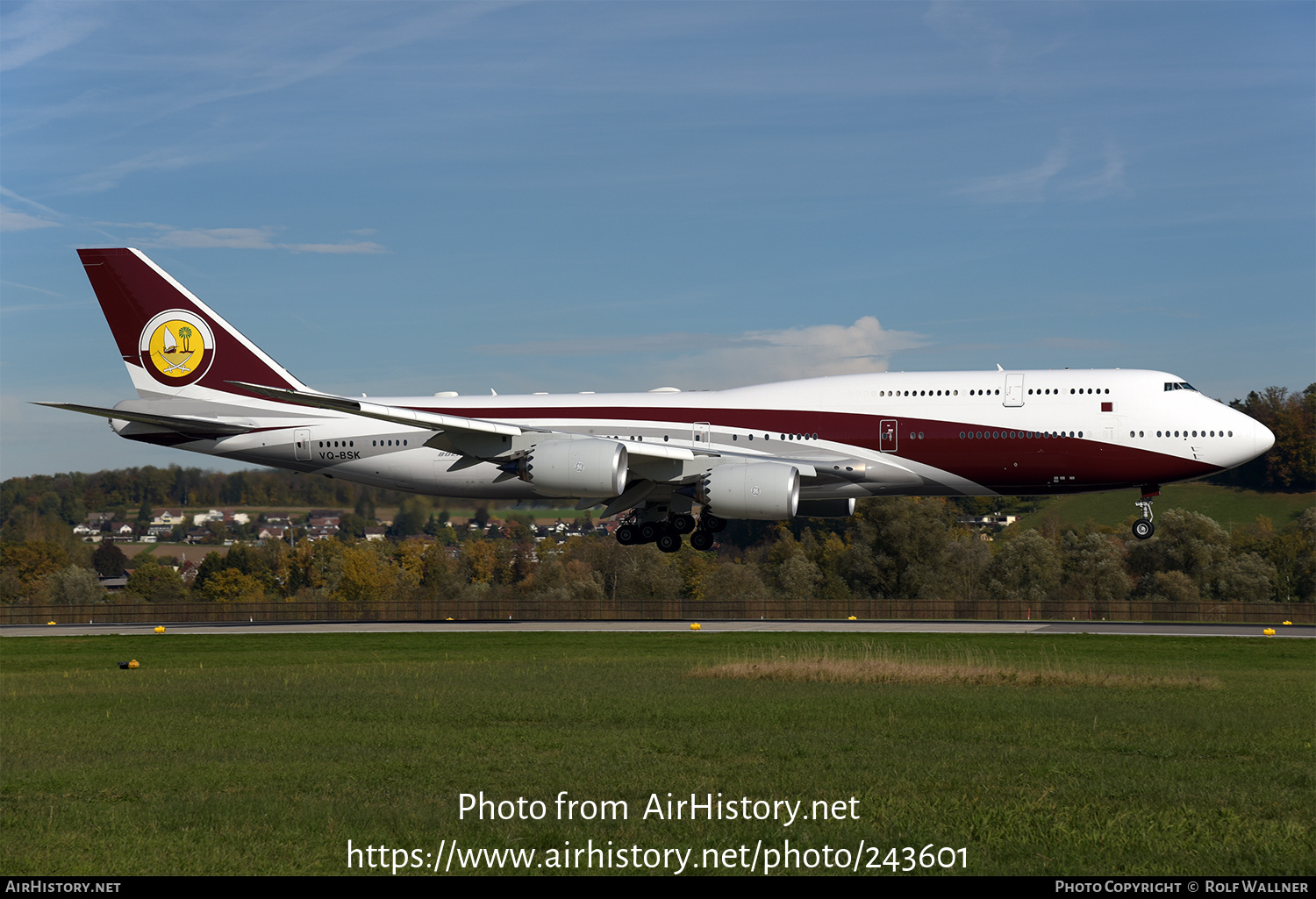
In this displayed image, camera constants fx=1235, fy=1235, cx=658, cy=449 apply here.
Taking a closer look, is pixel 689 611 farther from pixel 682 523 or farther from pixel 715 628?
pixel 682 523

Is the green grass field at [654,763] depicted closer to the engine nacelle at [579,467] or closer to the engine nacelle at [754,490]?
the engine nacelle at [754,490]

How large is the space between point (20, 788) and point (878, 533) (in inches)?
3707

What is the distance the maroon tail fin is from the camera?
171 feet

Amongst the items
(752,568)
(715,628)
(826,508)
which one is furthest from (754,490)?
(752,568)

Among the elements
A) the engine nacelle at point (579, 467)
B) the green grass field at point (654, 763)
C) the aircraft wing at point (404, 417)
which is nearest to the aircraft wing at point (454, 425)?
the aircraft wing at point (404, 417)

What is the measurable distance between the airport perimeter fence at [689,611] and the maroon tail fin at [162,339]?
887 inches

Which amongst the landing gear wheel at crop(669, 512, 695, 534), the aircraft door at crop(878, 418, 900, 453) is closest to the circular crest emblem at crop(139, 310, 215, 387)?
the landing gear wheel at crop(669, 512, 695, 534)

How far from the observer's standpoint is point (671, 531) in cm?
4828

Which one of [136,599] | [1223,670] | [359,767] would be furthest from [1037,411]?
[136,599]

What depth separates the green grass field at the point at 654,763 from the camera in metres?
14.6

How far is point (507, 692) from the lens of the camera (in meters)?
30.4

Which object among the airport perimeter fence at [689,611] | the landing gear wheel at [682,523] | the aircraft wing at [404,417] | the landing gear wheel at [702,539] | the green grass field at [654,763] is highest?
the aircraft wing at [404,417]

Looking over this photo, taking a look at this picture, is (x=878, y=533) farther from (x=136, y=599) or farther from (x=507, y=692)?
(x=507, y=692)

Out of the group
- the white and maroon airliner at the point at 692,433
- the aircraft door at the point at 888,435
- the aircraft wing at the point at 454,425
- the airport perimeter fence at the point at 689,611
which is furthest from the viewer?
the airport perimeter fence at the point at 689,611
